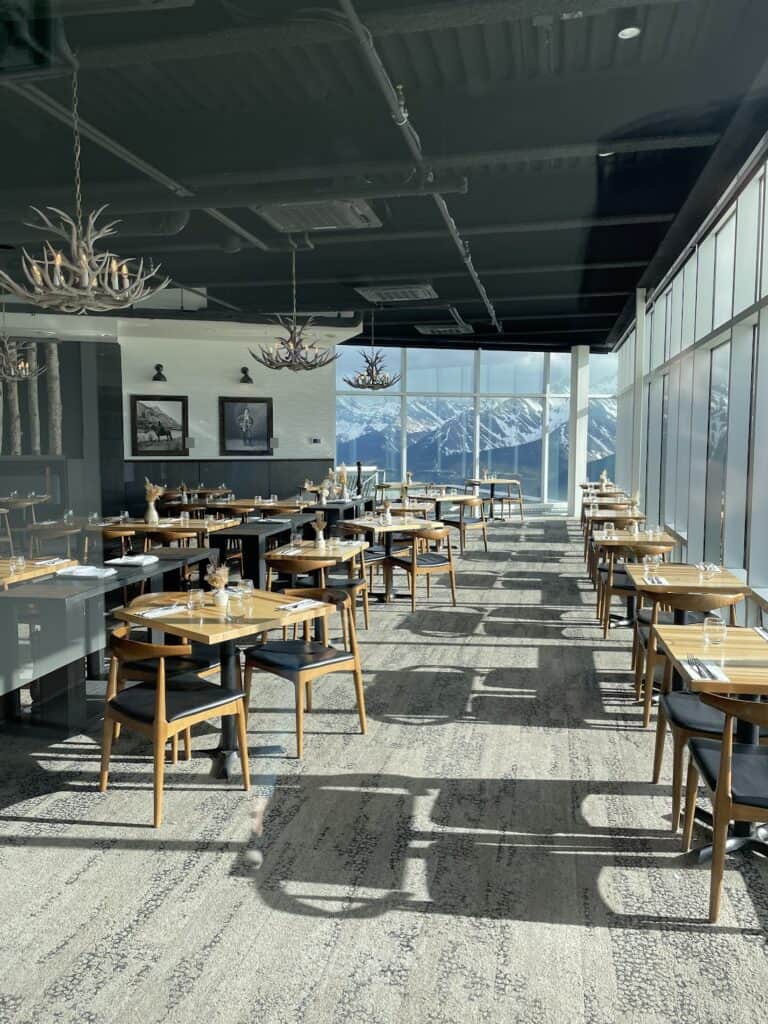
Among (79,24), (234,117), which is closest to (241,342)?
(234,117)

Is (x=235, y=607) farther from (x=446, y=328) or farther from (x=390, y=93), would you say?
(x=446, y=328)

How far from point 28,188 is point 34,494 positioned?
3.05m

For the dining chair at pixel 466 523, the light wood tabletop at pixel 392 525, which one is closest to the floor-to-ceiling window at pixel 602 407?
the dining chair at pixel 466 523

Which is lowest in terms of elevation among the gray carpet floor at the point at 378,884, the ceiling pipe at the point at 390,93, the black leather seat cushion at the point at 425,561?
the gray carpet floor at the point at 378,884

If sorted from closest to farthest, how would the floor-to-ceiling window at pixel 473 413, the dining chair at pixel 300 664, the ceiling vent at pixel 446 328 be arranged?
1. the dining chair at pixel 300 664
2. the ceiling vent at pixel 446 328
3. the floor-to-ceiling window at pixel 473 413

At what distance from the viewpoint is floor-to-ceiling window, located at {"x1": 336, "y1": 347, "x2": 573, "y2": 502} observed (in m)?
18.7

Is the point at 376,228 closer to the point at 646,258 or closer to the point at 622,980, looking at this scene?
the point at 646,258

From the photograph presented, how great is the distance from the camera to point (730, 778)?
8.85 ft

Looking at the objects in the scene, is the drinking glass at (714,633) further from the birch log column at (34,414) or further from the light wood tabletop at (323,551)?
the birch log column at (34,414)

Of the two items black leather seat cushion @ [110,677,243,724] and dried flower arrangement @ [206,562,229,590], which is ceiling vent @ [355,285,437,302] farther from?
black leather seat cushion @ [110,677,243,724]

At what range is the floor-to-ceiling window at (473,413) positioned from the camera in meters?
18.7

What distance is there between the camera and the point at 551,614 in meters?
7.66

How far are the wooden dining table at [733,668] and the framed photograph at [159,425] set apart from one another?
12221mm

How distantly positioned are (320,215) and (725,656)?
5.23m
